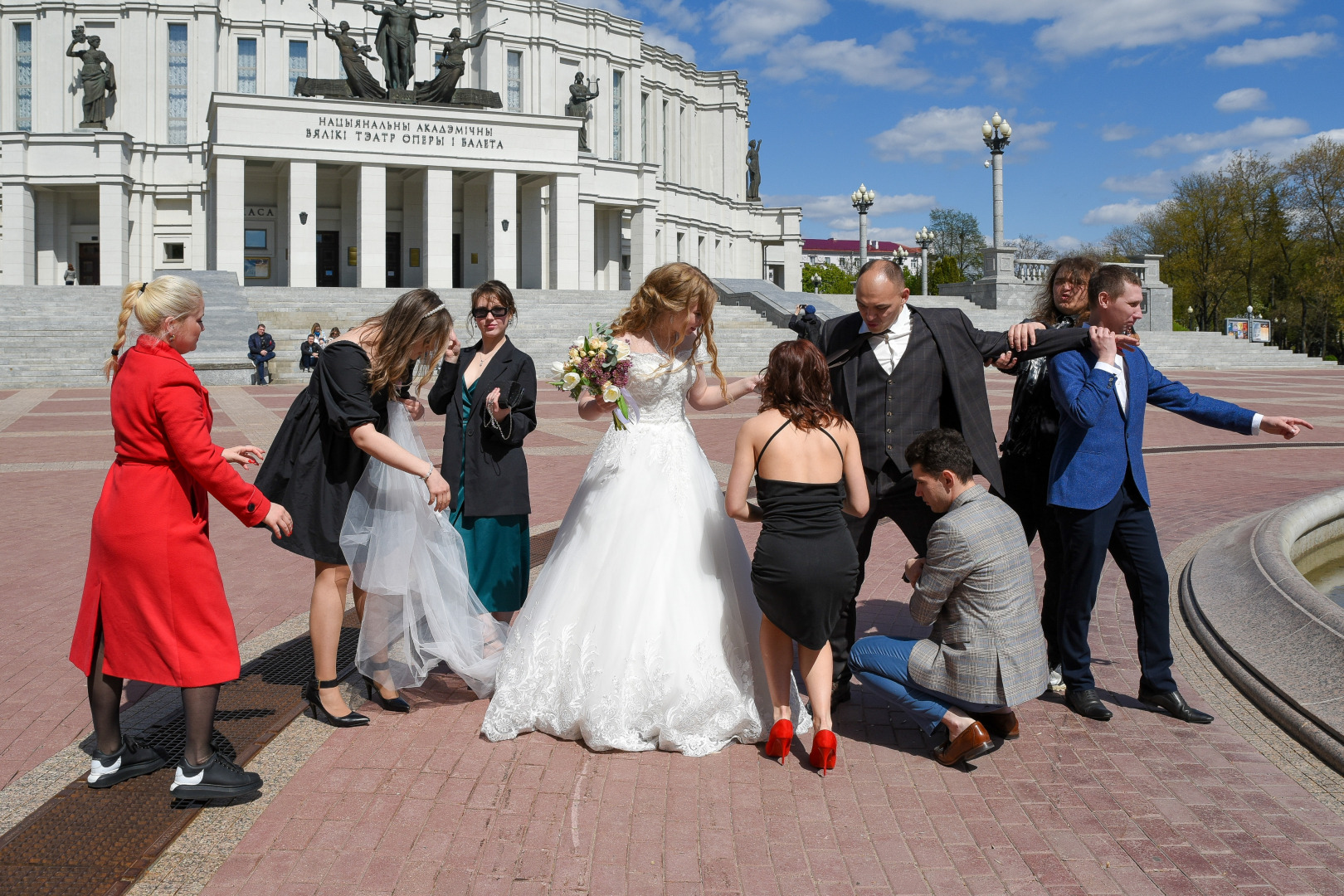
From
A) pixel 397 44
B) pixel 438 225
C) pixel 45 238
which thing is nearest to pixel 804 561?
pixel 438 225

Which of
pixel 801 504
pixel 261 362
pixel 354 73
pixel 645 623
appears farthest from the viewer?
pixel 354 73

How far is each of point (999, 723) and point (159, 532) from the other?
10.8 feet

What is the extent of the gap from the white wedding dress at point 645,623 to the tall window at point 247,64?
55.0m

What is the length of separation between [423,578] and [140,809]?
4.61 ft

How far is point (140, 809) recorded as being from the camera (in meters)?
3.66

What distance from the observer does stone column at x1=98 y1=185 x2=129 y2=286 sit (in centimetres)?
4641

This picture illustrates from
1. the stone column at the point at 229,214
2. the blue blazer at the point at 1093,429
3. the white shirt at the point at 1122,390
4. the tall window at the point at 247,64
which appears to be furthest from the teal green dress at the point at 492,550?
the tall window at the point at 247,64

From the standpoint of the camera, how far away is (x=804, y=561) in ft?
12.8

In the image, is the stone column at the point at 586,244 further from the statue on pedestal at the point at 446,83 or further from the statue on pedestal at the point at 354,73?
the statue on pedestal at the point at 354,73

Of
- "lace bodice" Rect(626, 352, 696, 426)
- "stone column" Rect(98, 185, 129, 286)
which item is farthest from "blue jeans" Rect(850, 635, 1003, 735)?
"stone column" Rect(98, 185, 129, 286)

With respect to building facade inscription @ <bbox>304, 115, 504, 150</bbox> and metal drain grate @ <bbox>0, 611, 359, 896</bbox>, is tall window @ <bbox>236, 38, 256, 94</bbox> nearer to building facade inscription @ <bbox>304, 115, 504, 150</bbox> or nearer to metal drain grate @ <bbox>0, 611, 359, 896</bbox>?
building facade inscription @ <bbox>304, 115, 504, 150</bbox>

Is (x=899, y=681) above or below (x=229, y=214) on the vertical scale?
below

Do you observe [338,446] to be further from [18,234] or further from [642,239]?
[18,234]

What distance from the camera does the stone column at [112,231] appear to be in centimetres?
4641
